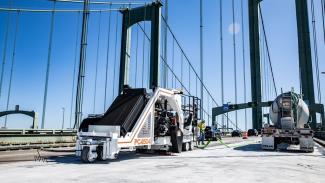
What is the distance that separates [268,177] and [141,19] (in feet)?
124

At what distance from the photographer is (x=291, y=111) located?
51.2ft

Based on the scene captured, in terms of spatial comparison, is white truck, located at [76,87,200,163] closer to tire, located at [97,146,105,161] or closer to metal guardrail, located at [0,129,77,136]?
tire, located at [97,146,105,161]

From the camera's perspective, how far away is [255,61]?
64125mm

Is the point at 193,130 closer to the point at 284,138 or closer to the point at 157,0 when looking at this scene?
the point at 284,138

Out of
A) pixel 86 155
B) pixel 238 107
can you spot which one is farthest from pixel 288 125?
pixel 238 107

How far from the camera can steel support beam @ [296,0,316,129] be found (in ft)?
159

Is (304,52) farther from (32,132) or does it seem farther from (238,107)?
(32,132)

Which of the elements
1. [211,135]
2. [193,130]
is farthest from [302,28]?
[193,130]

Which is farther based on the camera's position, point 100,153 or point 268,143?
point 268,143

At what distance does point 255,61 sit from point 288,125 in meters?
51.2

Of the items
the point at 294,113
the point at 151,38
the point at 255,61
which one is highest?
the point at 255,61

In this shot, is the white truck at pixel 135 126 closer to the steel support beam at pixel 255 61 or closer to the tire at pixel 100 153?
the tire at pixel 100 153

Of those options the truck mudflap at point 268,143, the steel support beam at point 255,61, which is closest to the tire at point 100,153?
the truck mudflap at point 268,143

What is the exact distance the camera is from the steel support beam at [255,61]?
6081cm
